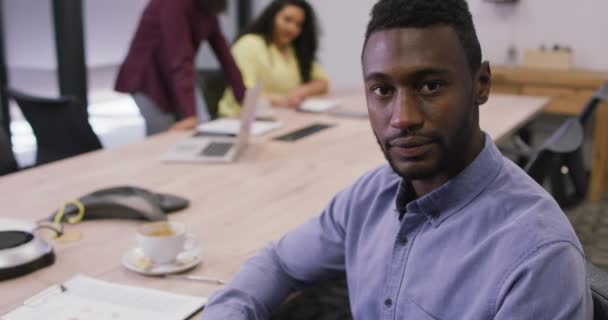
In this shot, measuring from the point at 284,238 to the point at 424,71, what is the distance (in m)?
0.54

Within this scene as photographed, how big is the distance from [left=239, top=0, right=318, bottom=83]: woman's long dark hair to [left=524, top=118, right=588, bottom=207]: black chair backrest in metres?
1.73

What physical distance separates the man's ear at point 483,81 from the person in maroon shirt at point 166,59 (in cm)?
193

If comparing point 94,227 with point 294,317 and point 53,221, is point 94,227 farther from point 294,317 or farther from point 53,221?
point 294,317

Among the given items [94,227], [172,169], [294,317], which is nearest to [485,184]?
[94,227]

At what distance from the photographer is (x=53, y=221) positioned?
163cm

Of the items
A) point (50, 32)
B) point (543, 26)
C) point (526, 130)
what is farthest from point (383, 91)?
point (543, 26)

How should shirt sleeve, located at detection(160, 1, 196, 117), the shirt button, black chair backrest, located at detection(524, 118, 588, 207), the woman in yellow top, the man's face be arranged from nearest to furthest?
the man's face, the shirt button, black chair backrest, located at detection(524, 118, 588, 207), shirt sleeve, located at detection(160, 1, 196, 117), the woman in yellow top

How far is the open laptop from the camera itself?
224 centimetres

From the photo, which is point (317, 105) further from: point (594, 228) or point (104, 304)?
point (104, 304)

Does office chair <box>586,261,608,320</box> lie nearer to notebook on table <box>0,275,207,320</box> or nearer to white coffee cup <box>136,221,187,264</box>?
notebook on table <box>0,275,207,320</box>

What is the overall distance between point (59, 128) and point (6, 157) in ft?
1.25

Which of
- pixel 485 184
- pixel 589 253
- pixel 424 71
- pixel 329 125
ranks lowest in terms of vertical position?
pixel 589 253

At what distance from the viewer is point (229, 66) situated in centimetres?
330

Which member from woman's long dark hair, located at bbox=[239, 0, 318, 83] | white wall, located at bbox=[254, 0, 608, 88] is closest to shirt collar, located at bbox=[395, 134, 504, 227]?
woman's long dark hair, located at bbox=[239, 0, 318, 83]
